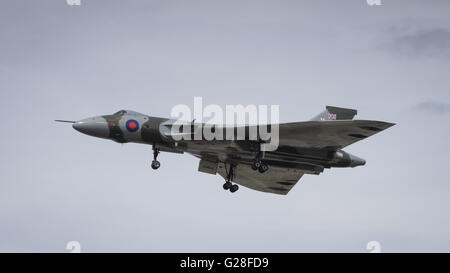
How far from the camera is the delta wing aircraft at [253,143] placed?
4144cm

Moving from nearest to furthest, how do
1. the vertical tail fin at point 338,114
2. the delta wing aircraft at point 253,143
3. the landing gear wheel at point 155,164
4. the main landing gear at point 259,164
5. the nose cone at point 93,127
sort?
the delta wing aircraft at point 253,143, the landing gear wheel at point 155,164, the main landing gear at point 259,164, the nose cone at point 93,127, the vertical tail fin at point 338,114

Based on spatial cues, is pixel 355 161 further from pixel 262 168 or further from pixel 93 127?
pixel 93 127

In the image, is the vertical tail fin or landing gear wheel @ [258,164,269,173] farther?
the vertical tail fin

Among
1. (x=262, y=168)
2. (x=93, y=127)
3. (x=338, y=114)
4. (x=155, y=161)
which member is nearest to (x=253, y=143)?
(x=262, y=168)

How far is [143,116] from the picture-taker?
43.5 metres

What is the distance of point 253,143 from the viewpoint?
4228cm

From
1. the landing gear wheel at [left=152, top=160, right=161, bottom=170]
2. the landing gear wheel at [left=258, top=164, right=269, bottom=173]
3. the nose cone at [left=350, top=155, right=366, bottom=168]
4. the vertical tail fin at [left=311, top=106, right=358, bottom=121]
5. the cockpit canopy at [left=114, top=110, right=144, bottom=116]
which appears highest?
the cockpit canopy at [left=114, top=110, right=144, bottom=116]

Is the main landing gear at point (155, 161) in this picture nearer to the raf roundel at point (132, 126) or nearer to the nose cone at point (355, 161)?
the raf roundel at point (132, 126)

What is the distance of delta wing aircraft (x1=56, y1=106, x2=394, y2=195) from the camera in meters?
41.4

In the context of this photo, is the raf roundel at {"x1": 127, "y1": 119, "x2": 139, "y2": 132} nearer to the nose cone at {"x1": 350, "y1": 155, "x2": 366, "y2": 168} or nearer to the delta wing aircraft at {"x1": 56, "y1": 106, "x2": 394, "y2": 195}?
the delta wing aircraft at {"x1": 56, "y1": 106, "x2": 394, "y2": 195}

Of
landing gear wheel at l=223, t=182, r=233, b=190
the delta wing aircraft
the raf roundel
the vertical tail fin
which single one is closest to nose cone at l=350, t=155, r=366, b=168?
the delta wing aircraft

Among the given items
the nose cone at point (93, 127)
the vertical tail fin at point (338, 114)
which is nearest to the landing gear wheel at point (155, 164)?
the nose cone at point (93, 127)
